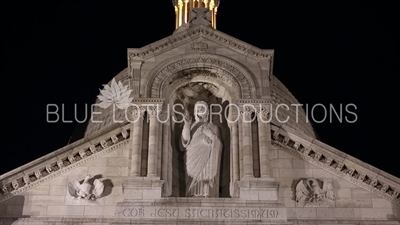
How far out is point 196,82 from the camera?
102 ft

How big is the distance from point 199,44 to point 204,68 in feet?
3.30

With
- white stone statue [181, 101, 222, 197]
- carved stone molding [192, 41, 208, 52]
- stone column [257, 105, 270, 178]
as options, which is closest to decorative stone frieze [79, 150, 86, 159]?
white stone statue [181, 101, 222, 197]

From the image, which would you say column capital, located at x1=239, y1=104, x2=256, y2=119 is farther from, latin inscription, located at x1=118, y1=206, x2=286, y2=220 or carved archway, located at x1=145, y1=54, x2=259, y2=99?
latin inscription, located at x1=118, y1=206, x2=286, y2=220

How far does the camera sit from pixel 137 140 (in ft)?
93.4

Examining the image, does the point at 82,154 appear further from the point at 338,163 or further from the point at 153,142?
the point at 338,163

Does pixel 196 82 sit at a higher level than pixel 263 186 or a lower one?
higher

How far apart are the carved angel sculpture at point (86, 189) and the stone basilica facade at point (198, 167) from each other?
0.12ft

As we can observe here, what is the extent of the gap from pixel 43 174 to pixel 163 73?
5.75 meters

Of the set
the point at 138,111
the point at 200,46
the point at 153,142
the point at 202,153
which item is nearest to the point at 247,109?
the point at 202,153

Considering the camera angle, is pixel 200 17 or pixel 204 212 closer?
pixel 204 212

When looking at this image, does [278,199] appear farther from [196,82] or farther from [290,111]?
[290,111]

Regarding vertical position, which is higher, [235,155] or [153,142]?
[153,142]

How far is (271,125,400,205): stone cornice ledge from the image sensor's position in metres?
28.1

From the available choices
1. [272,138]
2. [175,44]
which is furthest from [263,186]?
[175,44]
